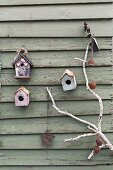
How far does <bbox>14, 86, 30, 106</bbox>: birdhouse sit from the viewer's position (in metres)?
3.54

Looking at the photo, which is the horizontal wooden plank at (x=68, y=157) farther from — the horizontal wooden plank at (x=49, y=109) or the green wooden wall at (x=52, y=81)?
the horizontal wooden plank at (x=49, y=109)

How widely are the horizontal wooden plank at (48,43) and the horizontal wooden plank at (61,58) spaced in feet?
0.15

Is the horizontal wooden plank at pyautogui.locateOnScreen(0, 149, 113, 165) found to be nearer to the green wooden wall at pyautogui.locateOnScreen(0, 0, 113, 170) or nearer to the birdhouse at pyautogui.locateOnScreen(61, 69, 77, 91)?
the green wooden wall at pyautogui.locateOnScreen(0, 0, 113, 170)

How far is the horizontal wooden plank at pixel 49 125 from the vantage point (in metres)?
3.59

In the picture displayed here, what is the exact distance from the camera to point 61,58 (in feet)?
11.9

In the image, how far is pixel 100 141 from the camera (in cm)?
347

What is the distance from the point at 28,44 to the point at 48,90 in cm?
47

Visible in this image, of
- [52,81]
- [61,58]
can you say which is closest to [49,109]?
[52,81]

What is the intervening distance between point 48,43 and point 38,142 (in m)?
0.92

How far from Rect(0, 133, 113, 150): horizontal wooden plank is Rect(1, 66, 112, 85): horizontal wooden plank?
0.49 metres

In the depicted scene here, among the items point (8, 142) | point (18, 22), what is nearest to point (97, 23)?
point (18, 22)

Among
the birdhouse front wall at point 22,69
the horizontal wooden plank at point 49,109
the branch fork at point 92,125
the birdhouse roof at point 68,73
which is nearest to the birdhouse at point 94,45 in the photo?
the branch fork at point 92,125

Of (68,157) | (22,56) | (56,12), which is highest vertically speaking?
(56,12)

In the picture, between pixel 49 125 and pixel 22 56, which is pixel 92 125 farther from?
pixel 22 56
